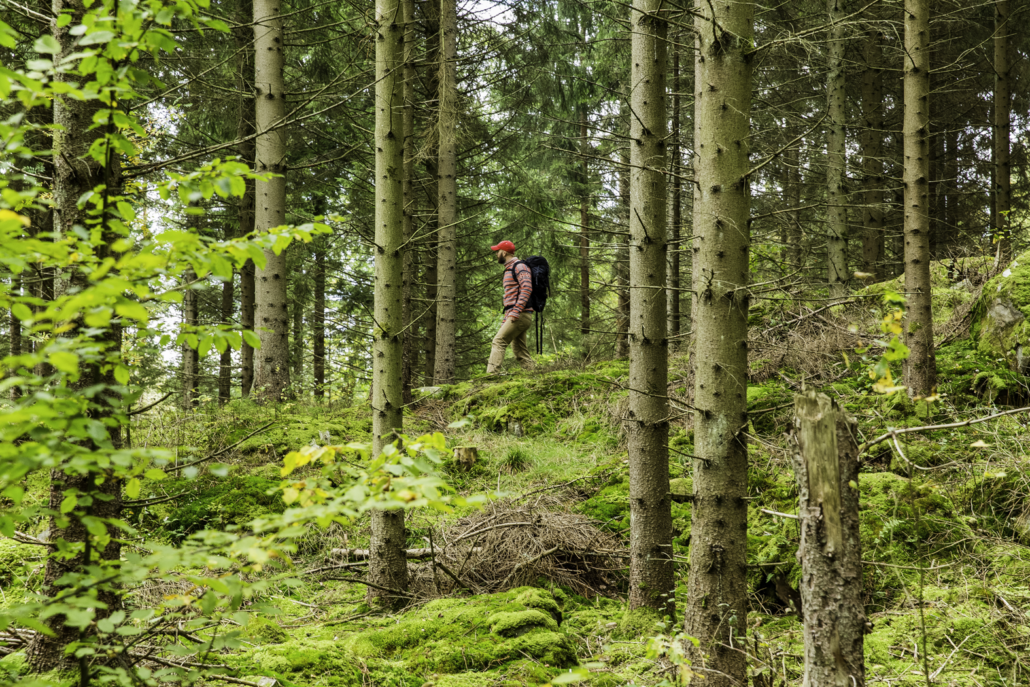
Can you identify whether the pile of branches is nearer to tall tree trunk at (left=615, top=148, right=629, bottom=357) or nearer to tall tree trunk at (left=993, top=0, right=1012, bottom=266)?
tall tree trunk at (left=615, top=148, right=629, bottom=357)

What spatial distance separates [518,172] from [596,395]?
6582 millimetres

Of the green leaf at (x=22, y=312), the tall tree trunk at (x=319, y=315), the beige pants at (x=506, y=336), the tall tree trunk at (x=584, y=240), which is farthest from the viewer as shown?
the tall tree trunk at (x=584, y=240)

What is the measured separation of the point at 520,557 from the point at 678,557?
128cm

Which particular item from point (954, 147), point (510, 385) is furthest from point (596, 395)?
point (954, 147)

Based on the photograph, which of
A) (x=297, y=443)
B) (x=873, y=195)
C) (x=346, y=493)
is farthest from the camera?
(x=873, y=195)

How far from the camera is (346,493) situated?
1.80 metres

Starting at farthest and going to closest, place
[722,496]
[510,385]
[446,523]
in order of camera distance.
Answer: [510,385] → [446,523] → [722,496]

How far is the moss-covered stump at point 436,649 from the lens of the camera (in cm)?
302

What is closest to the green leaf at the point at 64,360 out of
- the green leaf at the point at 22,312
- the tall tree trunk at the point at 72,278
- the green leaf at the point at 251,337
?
the green leaf at the point at 22,312

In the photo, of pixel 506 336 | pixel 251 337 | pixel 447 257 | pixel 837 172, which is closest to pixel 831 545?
pixel 251 337

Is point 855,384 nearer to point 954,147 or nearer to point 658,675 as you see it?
point 658,675

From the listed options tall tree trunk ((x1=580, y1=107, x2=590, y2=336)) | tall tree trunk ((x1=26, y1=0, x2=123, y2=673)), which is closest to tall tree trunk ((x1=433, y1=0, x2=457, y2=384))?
tall tree trunk ((x1=580, y1=107, x2=590, y2=336))

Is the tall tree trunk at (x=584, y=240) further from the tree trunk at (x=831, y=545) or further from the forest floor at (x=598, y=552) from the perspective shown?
the tree trunk at (x=831, y=545)

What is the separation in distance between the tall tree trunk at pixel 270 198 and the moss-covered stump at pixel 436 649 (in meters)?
4.95
